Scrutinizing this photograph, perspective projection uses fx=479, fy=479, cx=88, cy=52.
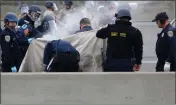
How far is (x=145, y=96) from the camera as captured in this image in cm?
683

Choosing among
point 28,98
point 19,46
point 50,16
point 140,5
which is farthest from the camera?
point 140,5

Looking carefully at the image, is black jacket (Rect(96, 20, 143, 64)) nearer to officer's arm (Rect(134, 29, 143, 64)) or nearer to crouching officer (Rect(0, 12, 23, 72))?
officer's arm (Rect(134, 29, 143, 64))

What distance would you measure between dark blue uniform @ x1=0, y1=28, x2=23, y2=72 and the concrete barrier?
114 inches

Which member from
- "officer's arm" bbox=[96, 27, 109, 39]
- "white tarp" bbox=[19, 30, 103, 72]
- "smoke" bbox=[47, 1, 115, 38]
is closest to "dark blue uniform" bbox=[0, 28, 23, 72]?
"white tarp" bbox=[19, 30, 103, 72]

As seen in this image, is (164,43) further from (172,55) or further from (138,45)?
(138,45)

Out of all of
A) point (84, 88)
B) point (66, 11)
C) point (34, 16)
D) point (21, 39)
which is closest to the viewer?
point (84, 88)

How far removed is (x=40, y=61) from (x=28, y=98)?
93.1 inches

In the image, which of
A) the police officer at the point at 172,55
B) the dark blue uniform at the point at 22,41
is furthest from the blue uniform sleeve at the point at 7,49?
the police officer at the point at 172,55

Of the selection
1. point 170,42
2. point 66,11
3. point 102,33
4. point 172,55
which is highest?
point 102,33

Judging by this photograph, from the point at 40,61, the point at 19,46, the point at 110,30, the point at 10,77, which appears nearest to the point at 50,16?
the point at 19,46

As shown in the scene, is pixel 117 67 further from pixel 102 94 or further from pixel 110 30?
pixel 102 94

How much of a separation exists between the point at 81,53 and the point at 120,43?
102 centimetres

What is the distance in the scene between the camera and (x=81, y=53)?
9023mm

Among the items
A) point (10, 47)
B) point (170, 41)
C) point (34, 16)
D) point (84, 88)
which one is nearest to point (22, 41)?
point (10, 47)
